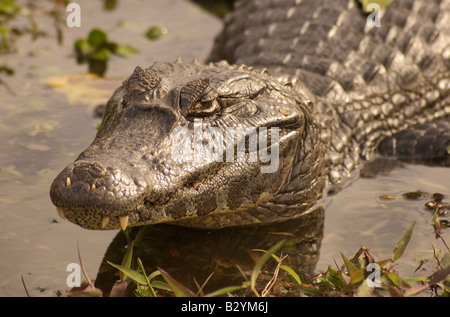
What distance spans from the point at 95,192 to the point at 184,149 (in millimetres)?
606

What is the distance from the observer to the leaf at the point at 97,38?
5.94m

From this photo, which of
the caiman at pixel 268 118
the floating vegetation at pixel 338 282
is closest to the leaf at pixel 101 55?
the caiman at pixel 268 118

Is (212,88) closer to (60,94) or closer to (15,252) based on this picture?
(15,252)

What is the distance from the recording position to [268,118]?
3590 mm

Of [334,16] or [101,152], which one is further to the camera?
[334,16]

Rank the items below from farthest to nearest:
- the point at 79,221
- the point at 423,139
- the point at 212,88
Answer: the point at 423,139 → the point at 212,88 → the point at 79,221

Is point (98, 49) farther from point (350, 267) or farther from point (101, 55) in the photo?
point (350, 267)

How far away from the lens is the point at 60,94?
524 cm

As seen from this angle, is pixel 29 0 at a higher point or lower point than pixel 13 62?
higher

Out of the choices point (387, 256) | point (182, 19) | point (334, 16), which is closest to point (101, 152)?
point (387, 256)

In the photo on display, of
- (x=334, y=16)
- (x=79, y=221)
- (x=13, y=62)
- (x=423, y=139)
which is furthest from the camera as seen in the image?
(x=13, y=62)

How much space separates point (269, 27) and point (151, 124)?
2289 millimetres

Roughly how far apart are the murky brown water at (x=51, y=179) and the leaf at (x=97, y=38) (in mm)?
233
